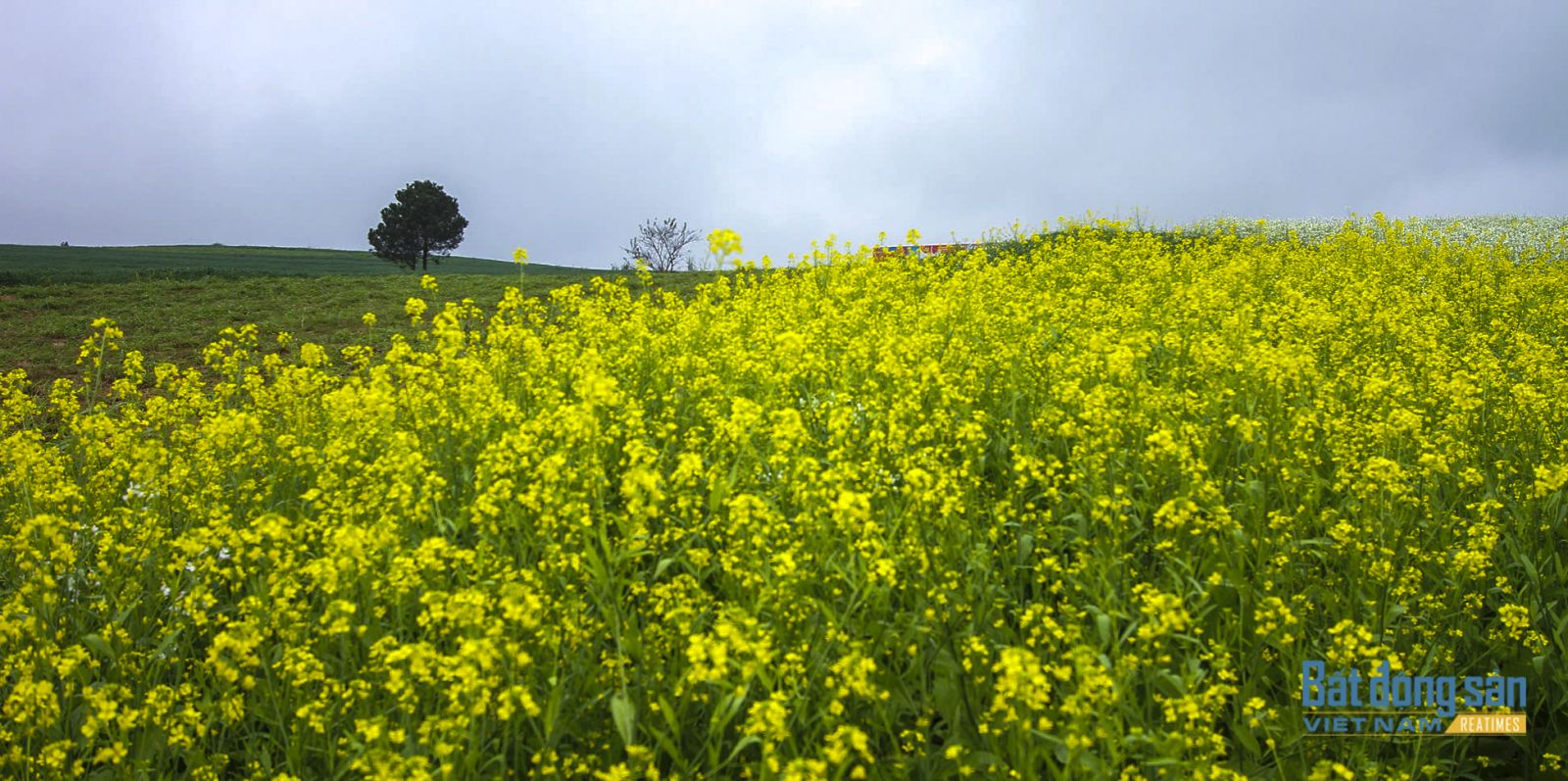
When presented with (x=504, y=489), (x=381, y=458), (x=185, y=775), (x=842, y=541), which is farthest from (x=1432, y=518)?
(x=185, y=775)

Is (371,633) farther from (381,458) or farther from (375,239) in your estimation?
(375,239)

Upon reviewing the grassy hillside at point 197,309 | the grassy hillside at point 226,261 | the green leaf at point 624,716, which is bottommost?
the green leaf at point 624,716

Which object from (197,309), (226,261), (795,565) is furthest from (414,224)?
(795,565)

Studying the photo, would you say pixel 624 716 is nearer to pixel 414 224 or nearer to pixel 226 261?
pixel 414 224

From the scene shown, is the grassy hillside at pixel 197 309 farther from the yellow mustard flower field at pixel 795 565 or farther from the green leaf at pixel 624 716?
the green leaf at pixel 624 716

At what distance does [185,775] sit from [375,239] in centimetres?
5265

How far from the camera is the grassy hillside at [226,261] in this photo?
49.1 m

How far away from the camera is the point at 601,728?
3.71 m

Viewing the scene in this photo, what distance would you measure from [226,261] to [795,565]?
72.7 m

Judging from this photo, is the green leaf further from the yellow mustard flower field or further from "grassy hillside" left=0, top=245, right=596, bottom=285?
→ "grassy hillside" left=0, top=245, right=596, bottom=285

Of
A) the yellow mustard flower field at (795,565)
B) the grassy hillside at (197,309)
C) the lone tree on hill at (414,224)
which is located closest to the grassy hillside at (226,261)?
the lone tree on hill at (414,224)

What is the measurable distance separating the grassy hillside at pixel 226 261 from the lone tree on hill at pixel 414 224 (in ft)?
4.86

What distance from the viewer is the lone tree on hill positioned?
167 ft

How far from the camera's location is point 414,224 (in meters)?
51.2
